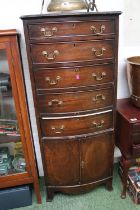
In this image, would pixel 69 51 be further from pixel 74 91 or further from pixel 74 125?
pixel 74 125

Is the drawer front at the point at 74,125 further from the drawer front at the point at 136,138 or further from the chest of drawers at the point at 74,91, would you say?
the drawer front at the point at 136,138

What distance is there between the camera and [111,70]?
134cm

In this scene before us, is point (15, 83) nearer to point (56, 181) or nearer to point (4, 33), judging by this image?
point (4, 33)

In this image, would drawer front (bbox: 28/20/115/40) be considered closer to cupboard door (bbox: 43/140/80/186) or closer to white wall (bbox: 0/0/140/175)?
white wall (bbox: 0/0/140/175)

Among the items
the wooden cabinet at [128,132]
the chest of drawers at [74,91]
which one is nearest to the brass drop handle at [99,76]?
the chest of drawers at [74,91]

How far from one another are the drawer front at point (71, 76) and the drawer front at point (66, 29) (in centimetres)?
19

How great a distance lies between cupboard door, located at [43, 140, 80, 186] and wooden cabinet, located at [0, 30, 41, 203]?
4.7 inches

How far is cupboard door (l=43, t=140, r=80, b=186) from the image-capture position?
4.80ft

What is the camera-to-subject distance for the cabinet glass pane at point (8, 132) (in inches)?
53.7

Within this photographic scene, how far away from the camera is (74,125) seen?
1.40 m

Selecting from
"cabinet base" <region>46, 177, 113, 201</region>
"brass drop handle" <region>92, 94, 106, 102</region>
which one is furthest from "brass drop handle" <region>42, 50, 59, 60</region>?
"cabinet base" <region>46, 177, 113, 201</region>

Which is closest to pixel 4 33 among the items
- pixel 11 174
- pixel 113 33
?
pixel 113 33

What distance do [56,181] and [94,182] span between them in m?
0.30

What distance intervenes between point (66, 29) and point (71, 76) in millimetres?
268
